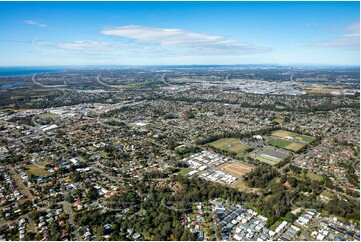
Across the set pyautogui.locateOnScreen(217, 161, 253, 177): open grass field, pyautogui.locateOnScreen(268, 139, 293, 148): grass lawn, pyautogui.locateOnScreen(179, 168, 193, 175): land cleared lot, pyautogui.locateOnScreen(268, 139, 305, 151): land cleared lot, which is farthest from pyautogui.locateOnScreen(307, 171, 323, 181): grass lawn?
pyautogui.locateOnScreen(179, 168, 193, 175): land cleared lot

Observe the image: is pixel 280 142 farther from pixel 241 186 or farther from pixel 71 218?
pixel 71 218

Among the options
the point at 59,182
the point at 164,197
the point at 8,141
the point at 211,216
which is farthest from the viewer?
the point at 8,141

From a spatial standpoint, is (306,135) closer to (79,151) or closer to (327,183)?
(327,183)

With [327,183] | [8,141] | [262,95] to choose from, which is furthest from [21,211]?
[262,95]

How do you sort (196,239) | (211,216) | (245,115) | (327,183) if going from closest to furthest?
1. (196,239)
2. (211,216)
3. (327,183)
4. (245,115)

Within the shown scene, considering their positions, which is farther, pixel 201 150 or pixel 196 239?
pixel 201 150

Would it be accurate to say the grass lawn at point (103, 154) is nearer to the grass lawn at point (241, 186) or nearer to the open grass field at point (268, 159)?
the grass lawn at point (241, 186)

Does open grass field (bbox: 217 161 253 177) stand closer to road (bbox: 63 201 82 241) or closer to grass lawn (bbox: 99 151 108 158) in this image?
grass lawn (bbox: 99 151 108 158)
